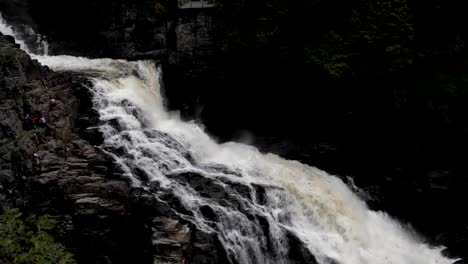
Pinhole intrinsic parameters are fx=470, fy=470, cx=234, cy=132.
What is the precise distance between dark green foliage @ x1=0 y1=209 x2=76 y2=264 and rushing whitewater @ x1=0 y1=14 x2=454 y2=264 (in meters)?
4.29

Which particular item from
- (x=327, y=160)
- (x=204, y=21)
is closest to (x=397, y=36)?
(x=327, y=160)

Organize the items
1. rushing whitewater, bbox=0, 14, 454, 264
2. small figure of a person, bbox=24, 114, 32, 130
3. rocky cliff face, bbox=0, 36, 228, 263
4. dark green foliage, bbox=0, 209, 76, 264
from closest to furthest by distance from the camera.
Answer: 1. dark green foliage, bbox=0, 209, 76, 264
2. rocky cliff face, bbox=0, 36, 228, 263
3. rushing whitewater, bbox=0, 14, 454, 264
4. small figure of a person, bbox=24, 114, 32, 130

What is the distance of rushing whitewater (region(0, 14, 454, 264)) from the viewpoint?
68.8ft

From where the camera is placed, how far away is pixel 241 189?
73.8ft

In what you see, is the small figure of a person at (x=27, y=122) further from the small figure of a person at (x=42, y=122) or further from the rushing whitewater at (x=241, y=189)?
the rushing whitewater at (x=241, y=189)

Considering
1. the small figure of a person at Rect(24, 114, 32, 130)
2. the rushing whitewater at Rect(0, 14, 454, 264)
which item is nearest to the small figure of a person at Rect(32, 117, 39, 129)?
the small figure of a person at Rect(24, 114, 32, 130)

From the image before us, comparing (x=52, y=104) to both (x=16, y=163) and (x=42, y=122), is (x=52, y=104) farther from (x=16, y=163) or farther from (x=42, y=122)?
(x=16, y=163)

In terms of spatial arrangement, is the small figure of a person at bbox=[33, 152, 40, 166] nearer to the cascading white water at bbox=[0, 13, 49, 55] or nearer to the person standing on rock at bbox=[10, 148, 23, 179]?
the person standing on rock at bbox=[10, 148, 23, 179]

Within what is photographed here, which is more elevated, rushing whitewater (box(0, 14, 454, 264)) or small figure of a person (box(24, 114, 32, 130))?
small figure of a person (box(24, 114, 32, 130))

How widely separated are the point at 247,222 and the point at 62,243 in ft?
25.6

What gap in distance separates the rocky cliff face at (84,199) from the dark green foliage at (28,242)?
0.62 m

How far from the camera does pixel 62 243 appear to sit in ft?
61.8

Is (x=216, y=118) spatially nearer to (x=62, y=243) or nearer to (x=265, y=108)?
(x=265, y=108)

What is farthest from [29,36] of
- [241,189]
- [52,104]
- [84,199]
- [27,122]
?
[241,189]
